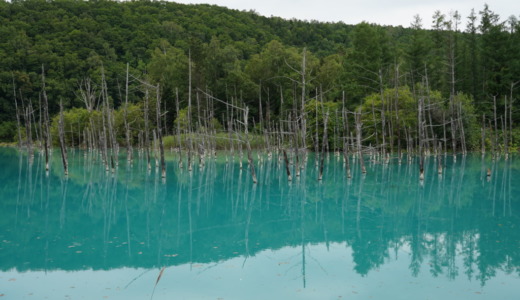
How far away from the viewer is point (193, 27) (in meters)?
79.0

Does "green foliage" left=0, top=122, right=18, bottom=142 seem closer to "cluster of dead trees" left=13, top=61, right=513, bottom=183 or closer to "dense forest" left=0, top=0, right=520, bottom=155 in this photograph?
"dense forest" left=0, top=0, right=520, bottom=155

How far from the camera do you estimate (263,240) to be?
11297 millimetres

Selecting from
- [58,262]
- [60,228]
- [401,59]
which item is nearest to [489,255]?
[58,262]

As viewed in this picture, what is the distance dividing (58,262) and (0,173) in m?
21.6

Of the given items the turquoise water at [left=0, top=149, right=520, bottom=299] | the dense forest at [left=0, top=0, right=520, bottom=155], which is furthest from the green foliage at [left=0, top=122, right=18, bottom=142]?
the turquoise water at [left=0, top=149, right=520, bottom=299]

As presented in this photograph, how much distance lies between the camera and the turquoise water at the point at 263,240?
7895 mm

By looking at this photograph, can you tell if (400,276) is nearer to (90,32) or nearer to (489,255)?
(489,255)

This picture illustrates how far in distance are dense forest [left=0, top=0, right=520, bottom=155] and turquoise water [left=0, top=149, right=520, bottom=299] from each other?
15239 mm

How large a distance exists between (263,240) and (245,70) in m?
50.5

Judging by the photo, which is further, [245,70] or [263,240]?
[245,70]

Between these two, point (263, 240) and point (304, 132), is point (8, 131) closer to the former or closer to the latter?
point (304, 132)

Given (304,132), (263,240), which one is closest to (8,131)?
(304,132)

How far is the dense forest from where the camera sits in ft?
129

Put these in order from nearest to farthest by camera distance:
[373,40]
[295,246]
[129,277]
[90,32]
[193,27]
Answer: [129,277]
[295,246]
[373,40]
[90,32]
[193,27]
